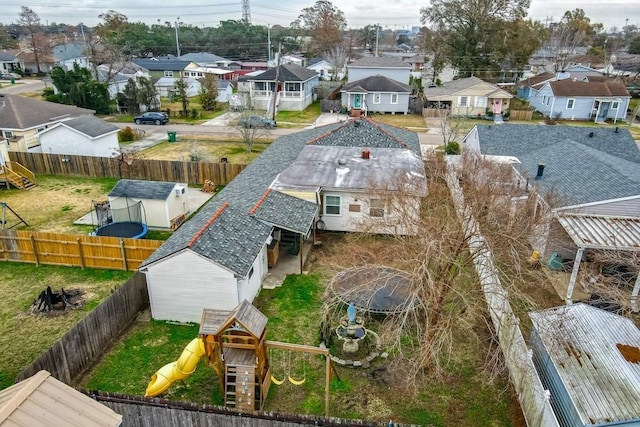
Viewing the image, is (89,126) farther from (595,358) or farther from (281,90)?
(595,358)

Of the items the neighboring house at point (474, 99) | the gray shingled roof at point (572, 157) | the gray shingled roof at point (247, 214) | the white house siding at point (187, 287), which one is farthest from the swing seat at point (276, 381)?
the neighboring house at point (474, 99)

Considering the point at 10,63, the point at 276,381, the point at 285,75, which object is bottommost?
the point at 276,381

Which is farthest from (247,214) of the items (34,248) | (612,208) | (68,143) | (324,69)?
(324,69)

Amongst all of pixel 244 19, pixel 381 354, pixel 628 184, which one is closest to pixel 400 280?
pixel 381 354

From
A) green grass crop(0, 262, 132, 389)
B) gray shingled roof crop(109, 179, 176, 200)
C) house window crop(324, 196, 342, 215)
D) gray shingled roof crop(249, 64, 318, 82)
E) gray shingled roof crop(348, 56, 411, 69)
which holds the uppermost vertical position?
gray shingled roof crop(348, 56, 411, 69)

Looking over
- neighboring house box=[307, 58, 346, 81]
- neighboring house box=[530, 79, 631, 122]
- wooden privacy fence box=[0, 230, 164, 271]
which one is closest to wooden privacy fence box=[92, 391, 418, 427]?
wooden privacy fence box=[0, 230, 164, 271]

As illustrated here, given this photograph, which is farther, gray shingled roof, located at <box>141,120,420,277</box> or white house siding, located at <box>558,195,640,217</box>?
white house siding, located at <box>558,195,640,217</box>

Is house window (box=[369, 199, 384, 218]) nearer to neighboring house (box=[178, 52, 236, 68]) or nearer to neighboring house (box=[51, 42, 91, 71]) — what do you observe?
neighboring house (box=[178, 52, 236, 68])
